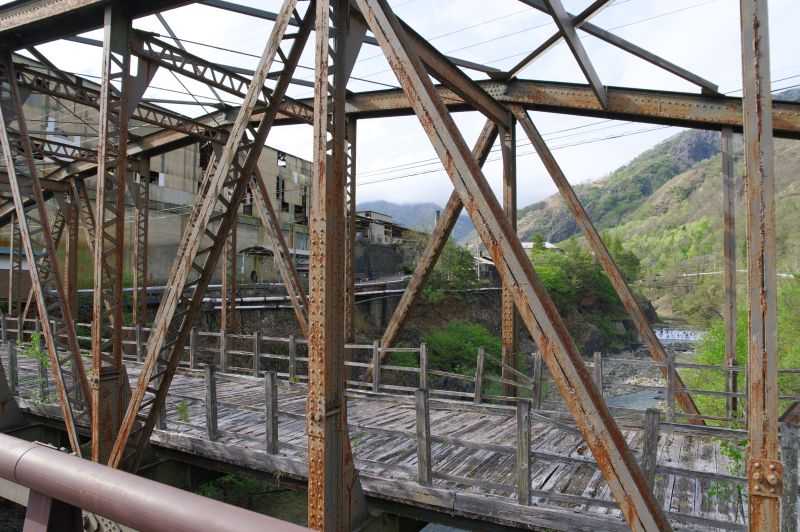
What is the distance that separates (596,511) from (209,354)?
1766 centimetres

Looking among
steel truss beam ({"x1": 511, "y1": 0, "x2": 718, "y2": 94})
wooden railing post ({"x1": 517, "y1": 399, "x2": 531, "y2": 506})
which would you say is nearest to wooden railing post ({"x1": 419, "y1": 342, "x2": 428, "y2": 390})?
wooden railing post ({"x1": 517, "y1": 399, "x2": 531, "y2": 506})

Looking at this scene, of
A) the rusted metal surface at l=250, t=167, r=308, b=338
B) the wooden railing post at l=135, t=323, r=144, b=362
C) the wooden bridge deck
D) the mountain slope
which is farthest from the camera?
the mountain slope

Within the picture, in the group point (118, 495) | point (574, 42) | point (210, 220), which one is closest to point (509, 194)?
point (574, 42)

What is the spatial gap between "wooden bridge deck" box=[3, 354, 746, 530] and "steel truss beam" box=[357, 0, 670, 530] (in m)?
1.06

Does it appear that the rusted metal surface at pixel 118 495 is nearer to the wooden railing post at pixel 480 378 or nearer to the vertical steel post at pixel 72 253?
the wooden railing post at pixel 480 378

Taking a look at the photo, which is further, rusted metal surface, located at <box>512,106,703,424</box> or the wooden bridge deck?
rusted metal surface, located at <box>512,106,703,424</box>

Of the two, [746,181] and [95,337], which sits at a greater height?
[746,181]

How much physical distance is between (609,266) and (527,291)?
214 inches

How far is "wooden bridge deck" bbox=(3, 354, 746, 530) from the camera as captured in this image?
15.4 feet

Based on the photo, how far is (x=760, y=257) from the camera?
2.71 m

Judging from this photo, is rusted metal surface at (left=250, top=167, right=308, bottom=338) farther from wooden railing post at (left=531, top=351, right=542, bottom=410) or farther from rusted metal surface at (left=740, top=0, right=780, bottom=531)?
rusted metal surface at (left=740, top=0, right=780, bottom=531)

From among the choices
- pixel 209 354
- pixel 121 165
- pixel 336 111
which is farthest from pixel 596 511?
pixel 209 354

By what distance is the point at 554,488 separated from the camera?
5426mm

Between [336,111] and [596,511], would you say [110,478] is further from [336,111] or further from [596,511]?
[596,511]
